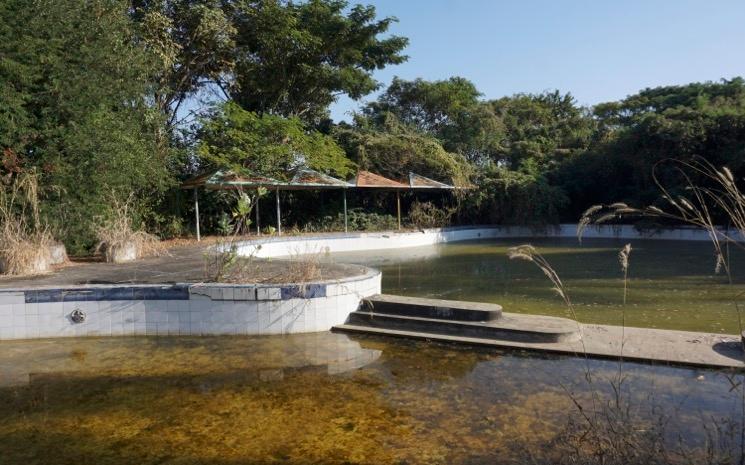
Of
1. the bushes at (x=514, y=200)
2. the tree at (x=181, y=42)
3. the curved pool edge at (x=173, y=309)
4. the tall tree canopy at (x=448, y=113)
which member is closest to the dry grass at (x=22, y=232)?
the curved pool edge at (x=173, y=309)

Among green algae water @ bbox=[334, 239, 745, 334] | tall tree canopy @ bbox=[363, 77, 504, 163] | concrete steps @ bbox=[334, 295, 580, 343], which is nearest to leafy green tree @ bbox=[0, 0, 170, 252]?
green algae water @ bbox=[334, 239, 745, 334]

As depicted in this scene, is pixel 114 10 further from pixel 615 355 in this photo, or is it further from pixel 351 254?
pixel 615 355

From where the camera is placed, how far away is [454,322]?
5770 millimetres

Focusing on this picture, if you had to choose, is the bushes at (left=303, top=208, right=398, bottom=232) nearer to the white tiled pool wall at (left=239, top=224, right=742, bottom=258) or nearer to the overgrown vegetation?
the overgrown vegetation

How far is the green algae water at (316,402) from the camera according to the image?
3.30 meters

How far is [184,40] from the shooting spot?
685 inches

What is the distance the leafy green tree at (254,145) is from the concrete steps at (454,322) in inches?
430

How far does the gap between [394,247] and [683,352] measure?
43.4 ft

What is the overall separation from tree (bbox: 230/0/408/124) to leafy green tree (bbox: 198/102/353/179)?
267cm

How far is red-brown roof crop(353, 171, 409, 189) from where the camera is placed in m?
18.9

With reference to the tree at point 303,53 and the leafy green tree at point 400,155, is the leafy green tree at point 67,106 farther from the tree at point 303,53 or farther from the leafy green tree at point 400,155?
the leafy green tree at point 400,155

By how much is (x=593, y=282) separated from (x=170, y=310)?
7.04 m

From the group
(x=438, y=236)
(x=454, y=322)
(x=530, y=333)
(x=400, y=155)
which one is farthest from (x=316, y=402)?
(x=400, y=155)

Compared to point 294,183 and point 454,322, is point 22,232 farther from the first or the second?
point 294,183
